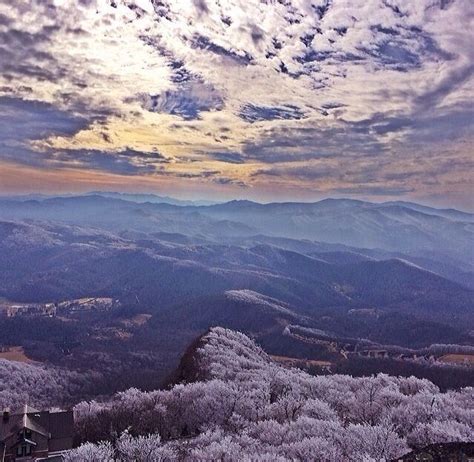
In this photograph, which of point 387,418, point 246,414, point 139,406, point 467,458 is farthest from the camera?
point 139,406

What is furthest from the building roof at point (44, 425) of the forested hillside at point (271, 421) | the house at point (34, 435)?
the forested hillside at point (271, 421)

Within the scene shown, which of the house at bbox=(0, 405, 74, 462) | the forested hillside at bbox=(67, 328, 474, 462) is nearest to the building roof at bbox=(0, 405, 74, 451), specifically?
the house at bbox=(0, 405, 74, 462)

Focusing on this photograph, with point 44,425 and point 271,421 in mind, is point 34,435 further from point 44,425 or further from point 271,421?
point 271,421

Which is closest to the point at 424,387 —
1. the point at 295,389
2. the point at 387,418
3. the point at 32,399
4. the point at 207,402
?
the point at 295,389

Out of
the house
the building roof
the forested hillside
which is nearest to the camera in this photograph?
the forested hillside

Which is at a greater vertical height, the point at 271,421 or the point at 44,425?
the point at 271,421

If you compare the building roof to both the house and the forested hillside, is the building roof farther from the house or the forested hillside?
the forested hillside

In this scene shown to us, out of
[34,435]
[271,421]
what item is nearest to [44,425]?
[34,435]

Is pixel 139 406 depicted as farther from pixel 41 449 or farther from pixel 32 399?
pixel 32 399
